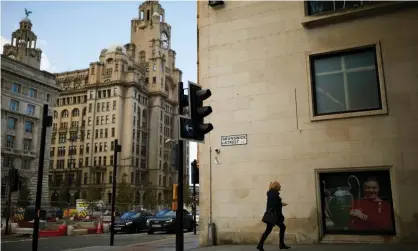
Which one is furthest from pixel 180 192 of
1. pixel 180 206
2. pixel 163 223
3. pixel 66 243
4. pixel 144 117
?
pixel 144 117

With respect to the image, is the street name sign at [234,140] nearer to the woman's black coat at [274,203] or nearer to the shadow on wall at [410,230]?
the woman's black coat at [274,203]

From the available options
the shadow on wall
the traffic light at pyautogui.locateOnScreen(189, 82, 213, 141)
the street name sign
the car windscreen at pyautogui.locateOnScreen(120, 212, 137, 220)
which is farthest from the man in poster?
the car windscreen at pyautogui.locateOnScreen(120, 212, 137, 220)

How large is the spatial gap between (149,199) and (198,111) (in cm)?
9651

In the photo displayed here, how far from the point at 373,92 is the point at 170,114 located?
114575 millimetres

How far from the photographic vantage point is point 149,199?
100m

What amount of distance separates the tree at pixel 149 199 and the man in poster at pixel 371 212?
91.9 metres

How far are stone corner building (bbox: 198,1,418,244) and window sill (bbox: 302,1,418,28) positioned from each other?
3cm

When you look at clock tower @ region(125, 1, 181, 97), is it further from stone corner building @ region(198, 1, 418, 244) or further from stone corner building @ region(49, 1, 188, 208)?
stone corner building @ region(198, 1, 418, 244)

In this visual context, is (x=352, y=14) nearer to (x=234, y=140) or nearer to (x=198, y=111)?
(x=234, y=140)

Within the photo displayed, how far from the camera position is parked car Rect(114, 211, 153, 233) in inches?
971

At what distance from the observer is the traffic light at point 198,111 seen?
280 inches

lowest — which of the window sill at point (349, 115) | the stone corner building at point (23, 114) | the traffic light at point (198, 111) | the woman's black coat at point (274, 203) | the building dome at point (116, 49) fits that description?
the woman's black coat at point (274, 203)

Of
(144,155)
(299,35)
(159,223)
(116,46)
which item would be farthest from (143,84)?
(299,35)

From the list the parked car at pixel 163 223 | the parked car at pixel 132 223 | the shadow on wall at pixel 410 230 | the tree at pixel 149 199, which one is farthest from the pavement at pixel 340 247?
the tree at pixel 149 199
